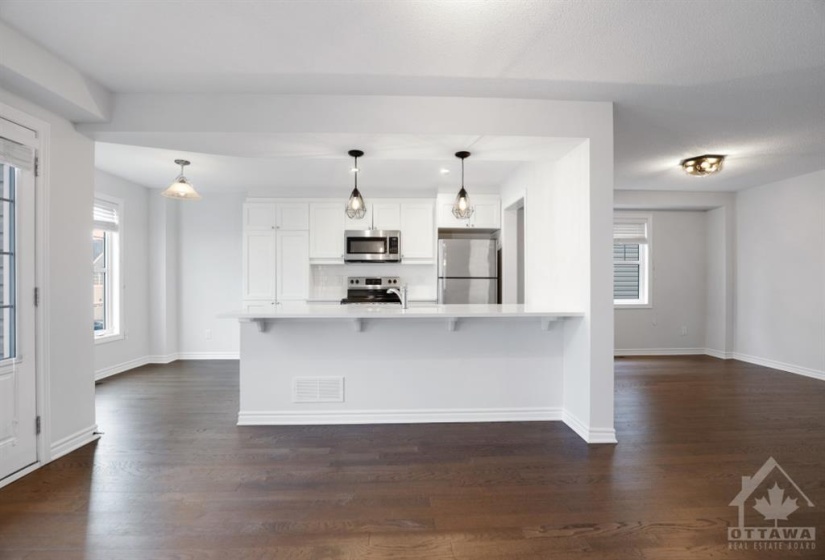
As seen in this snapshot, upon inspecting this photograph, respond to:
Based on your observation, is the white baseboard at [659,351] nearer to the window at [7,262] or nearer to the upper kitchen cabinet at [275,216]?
the upper kitchen cabinet at [275,216]

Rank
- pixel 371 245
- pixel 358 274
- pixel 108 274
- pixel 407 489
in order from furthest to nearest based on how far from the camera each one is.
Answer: pixel 358 274 → pixel 371 245 → pixel 108 274 → pixel 407 489

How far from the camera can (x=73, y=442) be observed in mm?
2527

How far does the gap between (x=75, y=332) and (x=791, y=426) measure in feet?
17.1

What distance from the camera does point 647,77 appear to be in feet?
7.77

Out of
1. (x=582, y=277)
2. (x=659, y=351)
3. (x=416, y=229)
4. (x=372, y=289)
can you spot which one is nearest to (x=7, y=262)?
(x=372, y=289)

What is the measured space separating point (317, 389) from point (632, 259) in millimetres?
5163

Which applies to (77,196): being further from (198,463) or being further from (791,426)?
(791,426)

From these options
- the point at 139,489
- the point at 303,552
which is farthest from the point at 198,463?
the point at 303,552

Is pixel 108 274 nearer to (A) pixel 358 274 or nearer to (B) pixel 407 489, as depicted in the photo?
(A) pixel 358 274

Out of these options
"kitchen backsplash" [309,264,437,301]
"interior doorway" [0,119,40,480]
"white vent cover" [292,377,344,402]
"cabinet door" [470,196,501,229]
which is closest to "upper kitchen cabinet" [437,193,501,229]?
"cabinet door" [470,196,501,229]

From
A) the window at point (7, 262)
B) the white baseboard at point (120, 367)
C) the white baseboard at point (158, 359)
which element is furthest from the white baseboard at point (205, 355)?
the window at point (7, 262)

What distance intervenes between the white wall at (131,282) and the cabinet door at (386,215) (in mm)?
2974

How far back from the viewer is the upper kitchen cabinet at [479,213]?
15.7 feet

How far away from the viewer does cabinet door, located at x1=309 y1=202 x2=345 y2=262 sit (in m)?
4.95
